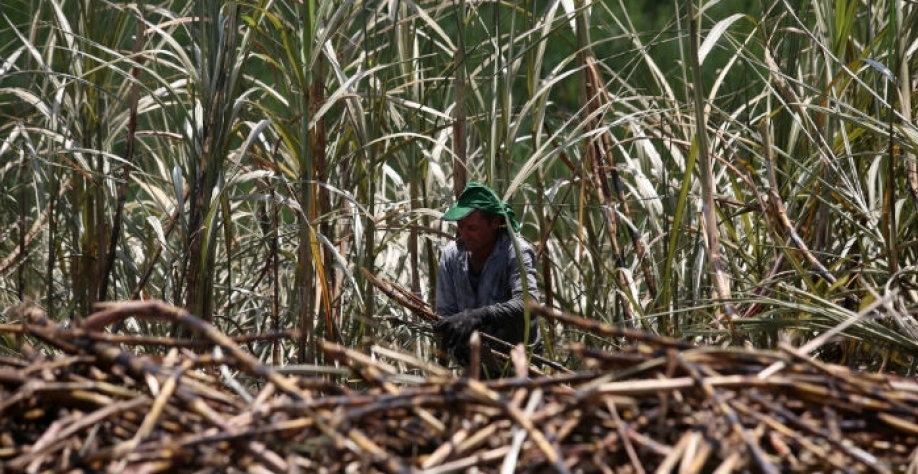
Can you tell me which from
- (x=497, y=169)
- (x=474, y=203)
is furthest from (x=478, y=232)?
(x=497, y=169)

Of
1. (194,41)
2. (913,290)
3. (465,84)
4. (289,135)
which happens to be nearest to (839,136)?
(913,290)

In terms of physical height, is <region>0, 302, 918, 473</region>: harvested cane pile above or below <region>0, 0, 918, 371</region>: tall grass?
below

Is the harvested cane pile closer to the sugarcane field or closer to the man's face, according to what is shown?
the sugarcane field

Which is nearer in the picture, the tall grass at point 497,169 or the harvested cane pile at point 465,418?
the harvested cane pile at point 465,418

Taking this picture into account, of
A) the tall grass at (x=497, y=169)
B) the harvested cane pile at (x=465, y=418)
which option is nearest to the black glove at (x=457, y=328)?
the tall grass at (x=497, y=169)

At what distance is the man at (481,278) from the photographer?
3301 mm

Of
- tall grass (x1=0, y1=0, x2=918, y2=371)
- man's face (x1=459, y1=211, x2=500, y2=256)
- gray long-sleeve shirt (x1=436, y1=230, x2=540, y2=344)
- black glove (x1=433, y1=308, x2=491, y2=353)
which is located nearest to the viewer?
tall grass (x1=0, y1=0, x2=918, y2=371)

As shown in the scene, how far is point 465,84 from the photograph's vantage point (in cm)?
344

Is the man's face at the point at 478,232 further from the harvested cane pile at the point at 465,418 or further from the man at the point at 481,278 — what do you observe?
the harvested cane pile at the point at 465,418

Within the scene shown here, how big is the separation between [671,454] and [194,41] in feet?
5.72

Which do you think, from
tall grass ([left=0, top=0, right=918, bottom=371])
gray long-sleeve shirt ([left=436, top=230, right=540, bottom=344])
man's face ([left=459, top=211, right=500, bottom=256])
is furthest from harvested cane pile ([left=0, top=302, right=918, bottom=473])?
gray long-sleeve shirt ([left=436, top=230, right=540, bottom=344])

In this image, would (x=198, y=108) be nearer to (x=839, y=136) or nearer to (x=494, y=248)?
(x=494, y=248)

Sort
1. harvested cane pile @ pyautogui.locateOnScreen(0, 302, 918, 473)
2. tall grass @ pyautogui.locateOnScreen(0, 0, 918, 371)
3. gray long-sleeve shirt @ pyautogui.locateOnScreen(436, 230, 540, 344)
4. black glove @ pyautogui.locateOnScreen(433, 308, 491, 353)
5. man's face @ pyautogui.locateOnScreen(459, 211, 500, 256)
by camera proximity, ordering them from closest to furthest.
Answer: harvested cane pile @ pyautogui.locateOnScreen(0, 302, 918, 473)
tall grass @ pyautogui.locateOnScreen(0, 0, 918, 371)
black glove @ pyautogui.locateOnScreen(433, 308, 491, 353)
man's face @ pyautogui.locateOnScreen(459, 211, 500, 256)
gray long-sleeve shirt @ pyautogui.locateOnScreen(436, 230, 540, 344)

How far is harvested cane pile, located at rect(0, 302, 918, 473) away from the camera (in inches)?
54.4
